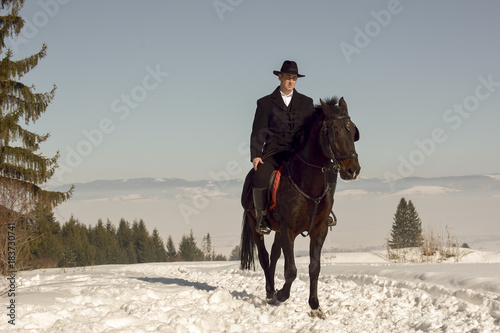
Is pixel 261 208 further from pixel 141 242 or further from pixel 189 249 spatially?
pixel 189 249

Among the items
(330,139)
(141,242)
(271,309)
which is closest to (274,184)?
(330,139)

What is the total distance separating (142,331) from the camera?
253 inches

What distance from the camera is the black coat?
27.3ft

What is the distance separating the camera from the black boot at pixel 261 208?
8180 millimetres

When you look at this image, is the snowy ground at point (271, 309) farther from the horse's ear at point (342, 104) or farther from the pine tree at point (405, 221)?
the pine tree at point (405, 221)

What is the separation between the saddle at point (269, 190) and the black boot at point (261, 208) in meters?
0.09

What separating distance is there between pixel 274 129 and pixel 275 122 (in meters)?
0.12

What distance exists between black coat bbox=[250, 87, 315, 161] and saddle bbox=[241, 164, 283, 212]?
0.50 metres

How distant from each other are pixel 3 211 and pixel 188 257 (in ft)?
245

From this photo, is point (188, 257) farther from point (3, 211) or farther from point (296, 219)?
point (296, 219)

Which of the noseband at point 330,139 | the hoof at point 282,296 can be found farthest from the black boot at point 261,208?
the noseband at point 330,139

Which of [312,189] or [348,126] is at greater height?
[348,126]

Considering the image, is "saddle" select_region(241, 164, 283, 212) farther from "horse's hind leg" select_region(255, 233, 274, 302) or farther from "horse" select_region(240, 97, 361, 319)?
"horse's hind leg" select_region(255, 233, 274, 302)

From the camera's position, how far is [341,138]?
671 centimetres
